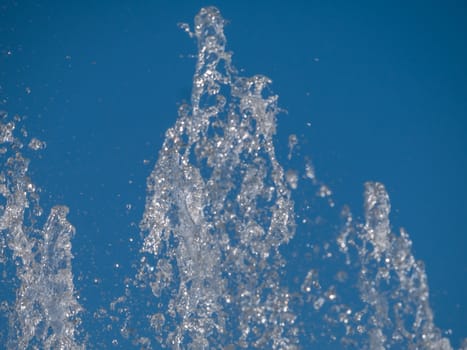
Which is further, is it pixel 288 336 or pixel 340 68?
pixel 340 68

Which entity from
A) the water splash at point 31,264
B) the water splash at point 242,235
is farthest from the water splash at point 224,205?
the water splash at point 31,264

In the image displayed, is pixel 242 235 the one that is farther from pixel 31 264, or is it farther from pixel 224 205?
pixel 31 264

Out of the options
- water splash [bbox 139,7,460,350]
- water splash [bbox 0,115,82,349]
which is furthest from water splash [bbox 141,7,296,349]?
water splash [bbox 0,115,82,349]

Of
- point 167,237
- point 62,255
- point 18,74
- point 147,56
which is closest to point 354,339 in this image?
point 167,237

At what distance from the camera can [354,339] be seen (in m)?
3.68

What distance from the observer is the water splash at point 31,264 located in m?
3.92

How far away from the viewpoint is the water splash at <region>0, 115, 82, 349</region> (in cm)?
392

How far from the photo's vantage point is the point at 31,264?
158 inches

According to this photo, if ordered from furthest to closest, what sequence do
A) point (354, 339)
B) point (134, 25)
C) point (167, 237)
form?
point (134, 25), point (167, 237), point (354, 339)

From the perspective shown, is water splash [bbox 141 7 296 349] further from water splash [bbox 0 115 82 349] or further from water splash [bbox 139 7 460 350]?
water splash [bbox 0 115 82 349]

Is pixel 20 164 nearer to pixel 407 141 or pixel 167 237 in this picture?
pixel 167 237

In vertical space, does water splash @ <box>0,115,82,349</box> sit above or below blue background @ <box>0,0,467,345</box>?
below

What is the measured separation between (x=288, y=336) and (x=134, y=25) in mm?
2256

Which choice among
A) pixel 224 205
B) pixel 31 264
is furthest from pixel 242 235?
pixel 31 264
